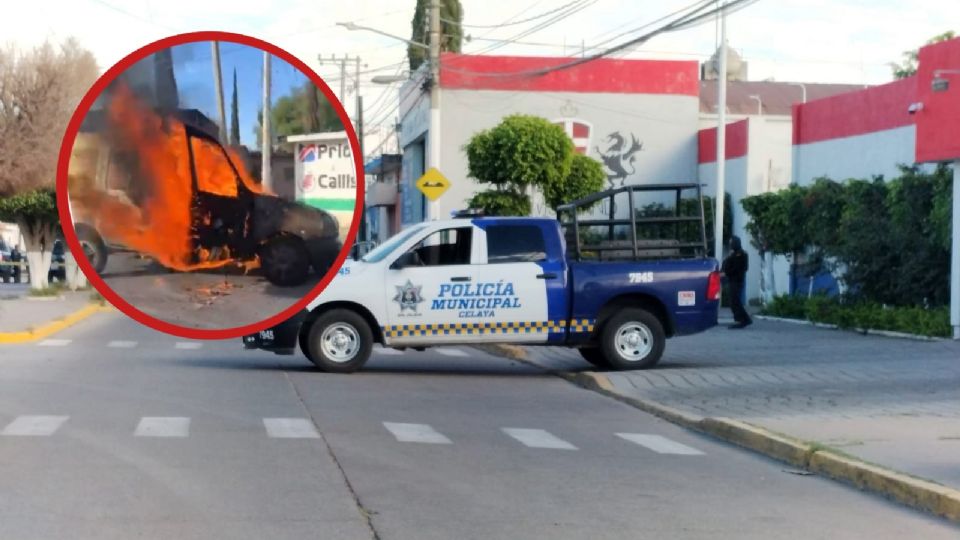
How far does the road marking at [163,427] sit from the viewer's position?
10.8 m

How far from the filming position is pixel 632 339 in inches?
680

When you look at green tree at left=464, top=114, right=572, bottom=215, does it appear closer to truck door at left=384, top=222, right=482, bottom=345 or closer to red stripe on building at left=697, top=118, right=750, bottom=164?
red stripe on building at left=697, top=118, right=750, bottom=164

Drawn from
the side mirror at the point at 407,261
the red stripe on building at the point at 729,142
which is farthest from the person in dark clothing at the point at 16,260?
the side mirror at the point at 407,261

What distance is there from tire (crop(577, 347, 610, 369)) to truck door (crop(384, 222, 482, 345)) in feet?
6.16

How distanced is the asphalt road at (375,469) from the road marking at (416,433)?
1.4 inches

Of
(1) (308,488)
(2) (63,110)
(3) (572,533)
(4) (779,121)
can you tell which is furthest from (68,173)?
(4) (779,121)

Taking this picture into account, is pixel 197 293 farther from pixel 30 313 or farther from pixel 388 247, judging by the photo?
pixel 30 313

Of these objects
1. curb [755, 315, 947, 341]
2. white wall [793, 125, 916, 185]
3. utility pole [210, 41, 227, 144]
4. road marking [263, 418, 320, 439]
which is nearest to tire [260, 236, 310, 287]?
utility pole [210, 41, 227, 144]

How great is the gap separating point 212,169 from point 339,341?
47.4 ft

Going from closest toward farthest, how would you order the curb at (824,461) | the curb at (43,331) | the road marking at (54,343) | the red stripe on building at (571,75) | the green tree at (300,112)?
the green tree at (300,112), the curb at (824,461), the road marking at (54,343), the curb at (43,331), the red stripe on building at (571,75)

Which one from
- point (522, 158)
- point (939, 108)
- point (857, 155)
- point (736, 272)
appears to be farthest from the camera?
point (522, 158)

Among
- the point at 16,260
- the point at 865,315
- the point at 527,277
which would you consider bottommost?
the point at 865,315

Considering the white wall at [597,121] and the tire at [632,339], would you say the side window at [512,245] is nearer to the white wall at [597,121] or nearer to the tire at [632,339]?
the tire at [632,339]

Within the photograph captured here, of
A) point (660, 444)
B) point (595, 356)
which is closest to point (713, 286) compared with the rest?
point (595, 356)
